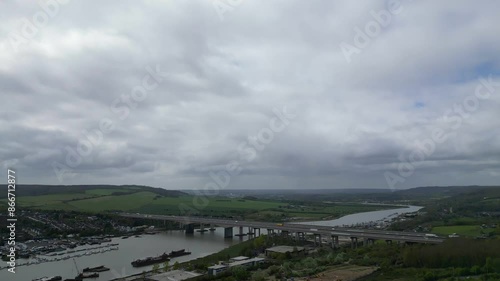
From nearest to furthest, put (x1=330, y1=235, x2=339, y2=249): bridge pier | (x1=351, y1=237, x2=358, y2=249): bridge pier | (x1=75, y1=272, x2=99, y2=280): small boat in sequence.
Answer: (x1=75, y1=272, x2=99, y2=280): small boat < (x1=351, y1=237, x2=358, y2=249): bridge pier < (x1=330, y1=235, x2=339, y2=249): bridge pier

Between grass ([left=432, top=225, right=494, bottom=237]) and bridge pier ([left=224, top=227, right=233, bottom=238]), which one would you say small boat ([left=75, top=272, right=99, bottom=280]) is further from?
grass ([left=432, top=225, right=494, bottom=237])

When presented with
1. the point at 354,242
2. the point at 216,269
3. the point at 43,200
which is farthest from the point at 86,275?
the point at 43,200

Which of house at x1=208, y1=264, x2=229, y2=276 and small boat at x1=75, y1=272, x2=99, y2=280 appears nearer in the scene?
house at x1=208, y1=264, x2=229, y2=276

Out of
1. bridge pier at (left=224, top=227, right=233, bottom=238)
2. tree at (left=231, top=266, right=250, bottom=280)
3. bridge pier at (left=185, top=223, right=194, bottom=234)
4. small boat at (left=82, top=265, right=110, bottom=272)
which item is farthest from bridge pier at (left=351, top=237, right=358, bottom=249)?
bridge pier at (left=185, top=223, right=194, bottom=234)

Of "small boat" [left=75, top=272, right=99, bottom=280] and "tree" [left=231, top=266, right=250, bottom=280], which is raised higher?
"tree" [left=231, top=266, right=250, bottom=280]

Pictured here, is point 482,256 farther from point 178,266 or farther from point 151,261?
point 151,261

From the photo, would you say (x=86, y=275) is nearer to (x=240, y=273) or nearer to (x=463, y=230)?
(x=240, y=273)

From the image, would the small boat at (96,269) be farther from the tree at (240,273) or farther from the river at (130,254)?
the tree at (240,273)

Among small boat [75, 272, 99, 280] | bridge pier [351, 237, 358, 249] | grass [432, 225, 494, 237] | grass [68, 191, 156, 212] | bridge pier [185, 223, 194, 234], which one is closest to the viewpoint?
small boat [75, 272, 99, 280]

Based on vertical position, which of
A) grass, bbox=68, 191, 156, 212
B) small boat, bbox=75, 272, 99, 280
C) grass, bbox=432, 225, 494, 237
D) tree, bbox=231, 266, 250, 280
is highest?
grass, bbox=68, 191, 156, 212
